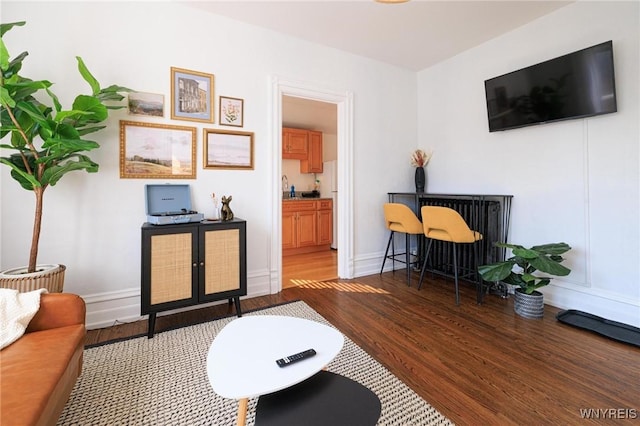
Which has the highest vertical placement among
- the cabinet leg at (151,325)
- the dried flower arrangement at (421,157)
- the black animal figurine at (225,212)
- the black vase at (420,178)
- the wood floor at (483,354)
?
the dried flower arrangement at (421,157)

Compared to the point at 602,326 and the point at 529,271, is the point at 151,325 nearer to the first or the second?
the point at 529,271

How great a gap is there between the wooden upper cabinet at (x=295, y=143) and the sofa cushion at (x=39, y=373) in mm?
4403

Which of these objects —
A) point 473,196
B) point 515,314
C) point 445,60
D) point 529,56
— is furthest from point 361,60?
point 515,314

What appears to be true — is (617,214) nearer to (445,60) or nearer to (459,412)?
(459,412)

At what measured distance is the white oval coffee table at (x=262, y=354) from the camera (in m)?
0.98

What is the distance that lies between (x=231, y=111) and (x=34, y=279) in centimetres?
193

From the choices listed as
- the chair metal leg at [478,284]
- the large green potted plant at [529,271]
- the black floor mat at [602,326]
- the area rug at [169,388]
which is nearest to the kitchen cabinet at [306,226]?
the chair metal leg at [478,284]

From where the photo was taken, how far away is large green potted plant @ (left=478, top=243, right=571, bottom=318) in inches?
90.9

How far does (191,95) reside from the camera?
255cm

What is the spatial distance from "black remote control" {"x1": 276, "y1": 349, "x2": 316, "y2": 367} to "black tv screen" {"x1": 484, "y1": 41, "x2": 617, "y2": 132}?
2.92 meters

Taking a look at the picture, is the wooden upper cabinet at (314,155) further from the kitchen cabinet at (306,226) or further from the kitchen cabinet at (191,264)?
the kitchen cabinet at (191,264)

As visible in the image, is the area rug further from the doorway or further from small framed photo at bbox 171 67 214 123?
small framed photo at bbox 171 67 214 123

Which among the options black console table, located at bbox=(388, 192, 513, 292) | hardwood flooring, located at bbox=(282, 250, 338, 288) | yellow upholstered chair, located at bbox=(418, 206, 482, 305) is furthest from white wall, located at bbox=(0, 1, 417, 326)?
black console table, located at bbox=(388, 192, 513, 292)

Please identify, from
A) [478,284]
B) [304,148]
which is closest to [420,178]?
[478,284]
